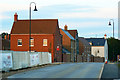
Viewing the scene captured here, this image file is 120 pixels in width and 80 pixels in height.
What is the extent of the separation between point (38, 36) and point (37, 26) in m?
3.86

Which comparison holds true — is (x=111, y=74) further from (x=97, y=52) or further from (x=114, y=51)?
(x=114, y=51)

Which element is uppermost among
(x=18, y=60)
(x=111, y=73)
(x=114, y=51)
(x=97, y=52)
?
(x=18, y=60)

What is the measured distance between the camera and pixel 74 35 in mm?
99438

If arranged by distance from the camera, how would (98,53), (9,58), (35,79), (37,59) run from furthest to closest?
(98,53) → (37,59) → (9,58) → (35,79)

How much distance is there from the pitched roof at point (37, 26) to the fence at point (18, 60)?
28.7m

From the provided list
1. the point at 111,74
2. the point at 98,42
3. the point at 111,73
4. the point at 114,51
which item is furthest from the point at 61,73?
the point at 114,51

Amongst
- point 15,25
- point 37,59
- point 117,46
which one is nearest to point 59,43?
point 15,25

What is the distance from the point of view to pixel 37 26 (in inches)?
2805

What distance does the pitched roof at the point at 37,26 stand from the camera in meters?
69.3

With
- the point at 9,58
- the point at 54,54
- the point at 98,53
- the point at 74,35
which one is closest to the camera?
the point at 9,58

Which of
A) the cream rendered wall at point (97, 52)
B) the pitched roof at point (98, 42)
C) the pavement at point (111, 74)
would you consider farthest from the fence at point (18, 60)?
the pitched roof at point (98, 42)

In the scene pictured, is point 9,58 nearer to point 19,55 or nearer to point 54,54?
point 19,55

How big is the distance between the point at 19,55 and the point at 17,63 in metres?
1.14

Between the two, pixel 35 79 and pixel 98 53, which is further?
pixel 98 53
